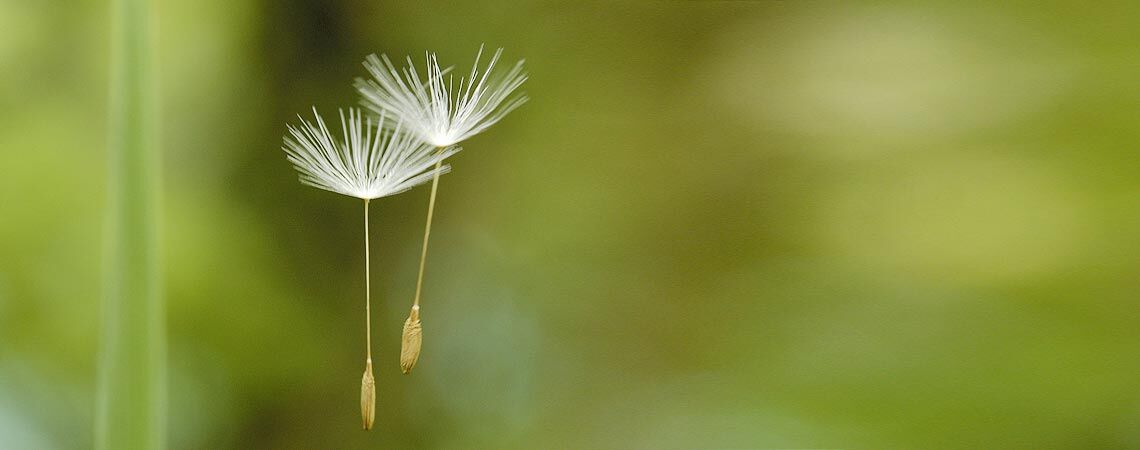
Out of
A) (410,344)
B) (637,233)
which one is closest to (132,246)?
(410,344)

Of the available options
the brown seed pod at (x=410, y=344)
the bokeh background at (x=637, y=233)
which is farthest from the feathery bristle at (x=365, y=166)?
the bokeh background at (x=637, y=233)

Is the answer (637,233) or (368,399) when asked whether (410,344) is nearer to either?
(368,399)

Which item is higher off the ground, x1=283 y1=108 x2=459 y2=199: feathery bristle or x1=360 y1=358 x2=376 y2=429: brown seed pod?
x1=283 y1=108 x2=459 y2=199: feathery bristle

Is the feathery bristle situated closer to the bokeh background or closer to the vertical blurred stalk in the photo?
the vertical blurred stalk

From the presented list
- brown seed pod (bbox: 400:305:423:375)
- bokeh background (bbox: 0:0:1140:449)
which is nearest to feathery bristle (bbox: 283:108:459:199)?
brown seed pod (bbox: 400:305:423:375)

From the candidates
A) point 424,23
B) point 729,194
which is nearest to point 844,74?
point 729,194

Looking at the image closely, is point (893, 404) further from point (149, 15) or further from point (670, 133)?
point (149, 15)

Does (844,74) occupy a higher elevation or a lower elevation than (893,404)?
higher
